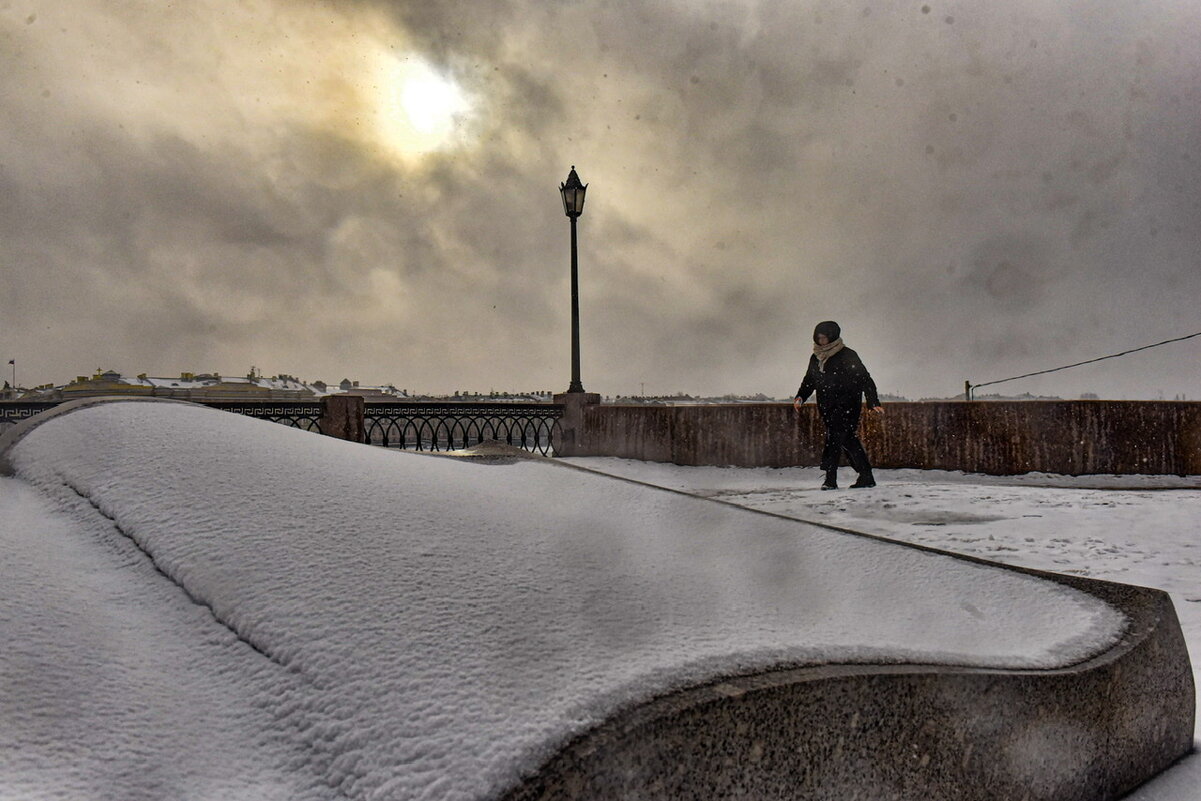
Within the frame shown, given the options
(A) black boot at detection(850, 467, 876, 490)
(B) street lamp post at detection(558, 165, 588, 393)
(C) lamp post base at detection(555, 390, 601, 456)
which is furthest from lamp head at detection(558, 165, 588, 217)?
(A) black boot at detection(850, 467, 876, 490)

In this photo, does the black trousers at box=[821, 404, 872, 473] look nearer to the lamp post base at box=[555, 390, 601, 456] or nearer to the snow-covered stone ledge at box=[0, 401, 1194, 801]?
the lamp post base at box=[555, 390, 601, 456]

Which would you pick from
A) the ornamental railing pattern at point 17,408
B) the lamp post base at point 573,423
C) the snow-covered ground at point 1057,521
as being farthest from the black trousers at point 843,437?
the ornamental railing pattern at point 17,408

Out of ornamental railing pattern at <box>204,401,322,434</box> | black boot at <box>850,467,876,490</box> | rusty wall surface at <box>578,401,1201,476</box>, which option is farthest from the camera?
ornamental railing pattern at <box>204,401,322,434</box>

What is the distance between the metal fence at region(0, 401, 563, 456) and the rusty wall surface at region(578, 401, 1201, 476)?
2190mm

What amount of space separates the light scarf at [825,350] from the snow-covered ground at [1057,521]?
59.0 inches

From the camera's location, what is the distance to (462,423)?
11.7 meters

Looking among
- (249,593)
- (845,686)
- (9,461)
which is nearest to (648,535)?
(845,686)

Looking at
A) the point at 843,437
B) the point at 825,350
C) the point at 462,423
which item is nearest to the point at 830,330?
the point at 825,350

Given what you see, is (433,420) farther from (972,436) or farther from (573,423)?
(972,436)

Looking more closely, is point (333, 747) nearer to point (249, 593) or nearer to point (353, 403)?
point (249, 593)

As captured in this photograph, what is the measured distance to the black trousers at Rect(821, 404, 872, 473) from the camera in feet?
24.4

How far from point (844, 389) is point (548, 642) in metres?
6.96

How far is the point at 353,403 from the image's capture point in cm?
1084

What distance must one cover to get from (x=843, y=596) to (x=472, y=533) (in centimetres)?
96
